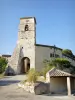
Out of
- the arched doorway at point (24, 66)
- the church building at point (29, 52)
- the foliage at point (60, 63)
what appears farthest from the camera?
the arched doorway at point (24, 66)

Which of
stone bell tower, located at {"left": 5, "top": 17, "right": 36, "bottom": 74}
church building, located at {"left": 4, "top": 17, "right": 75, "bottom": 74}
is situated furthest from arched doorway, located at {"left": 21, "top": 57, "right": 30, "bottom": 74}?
church building, located at {"left": 4, "top": 17, "right": 75, "bottom": 74}

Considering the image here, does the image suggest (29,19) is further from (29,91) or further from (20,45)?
(29,91)

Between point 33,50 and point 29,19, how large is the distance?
859 cm

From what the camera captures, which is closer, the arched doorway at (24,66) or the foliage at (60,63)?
the foliage at (60,63)

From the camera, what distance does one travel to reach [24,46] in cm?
3005

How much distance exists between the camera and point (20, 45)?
99.1 feet

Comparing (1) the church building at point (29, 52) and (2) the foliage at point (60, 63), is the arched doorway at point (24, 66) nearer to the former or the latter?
(1) the church building at point (29, 52)

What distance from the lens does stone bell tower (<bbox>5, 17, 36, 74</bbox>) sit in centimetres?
2902

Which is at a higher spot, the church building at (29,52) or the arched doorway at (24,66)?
the church building at (29,52)

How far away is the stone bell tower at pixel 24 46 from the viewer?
95.2ft

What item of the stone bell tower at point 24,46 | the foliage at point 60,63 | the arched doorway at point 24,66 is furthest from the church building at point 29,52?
the foliage at point 60,63

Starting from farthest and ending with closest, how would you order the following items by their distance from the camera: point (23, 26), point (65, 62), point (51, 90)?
1. point (23, 26)
2. point (65, 62)
3. point (51, 90)

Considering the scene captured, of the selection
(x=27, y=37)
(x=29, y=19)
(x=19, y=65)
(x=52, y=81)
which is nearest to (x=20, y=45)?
(x=27, y=37)

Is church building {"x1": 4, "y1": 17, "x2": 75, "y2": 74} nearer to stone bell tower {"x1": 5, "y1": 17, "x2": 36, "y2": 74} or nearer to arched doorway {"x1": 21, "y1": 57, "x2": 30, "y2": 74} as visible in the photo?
stone bell tower {"x1": 5, "y1": 17, "x2": 36, "y2": 74}
